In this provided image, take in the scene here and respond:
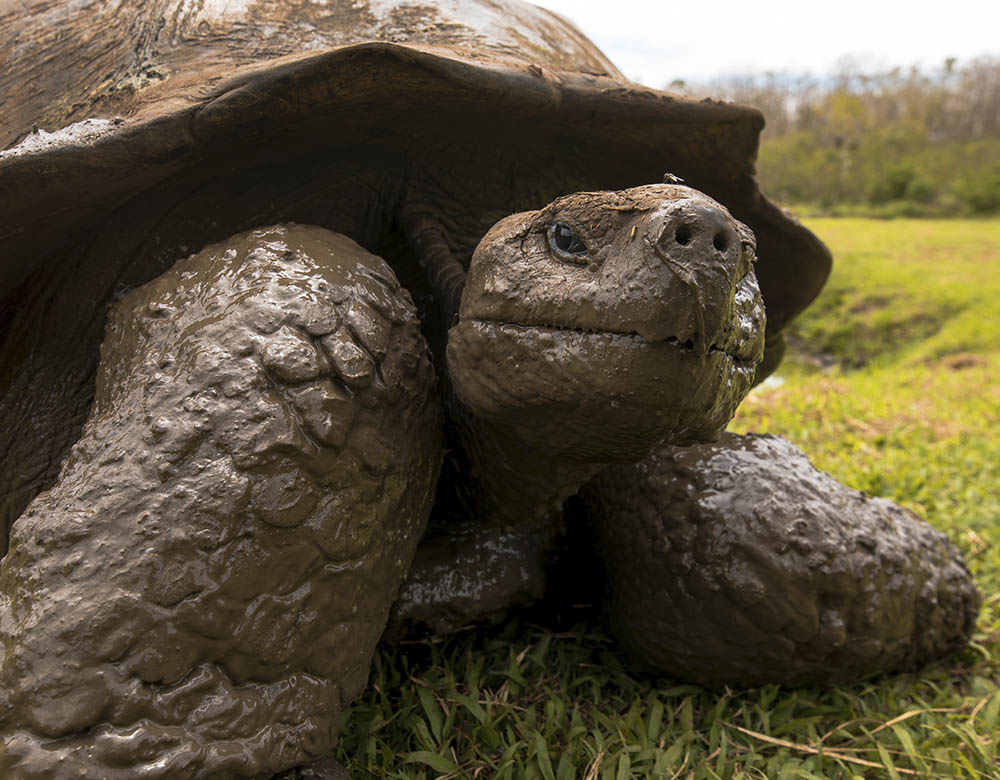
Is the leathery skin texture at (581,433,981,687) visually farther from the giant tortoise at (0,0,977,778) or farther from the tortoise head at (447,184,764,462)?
the tortoise head at (447,184,764,462)

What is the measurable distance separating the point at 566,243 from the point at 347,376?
32cm

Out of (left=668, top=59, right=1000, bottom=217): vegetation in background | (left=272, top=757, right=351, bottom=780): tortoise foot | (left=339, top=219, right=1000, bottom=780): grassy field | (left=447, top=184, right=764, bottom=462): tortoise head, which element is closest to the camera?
(left=447, top=184, right=764, bottom=462): tortoise head

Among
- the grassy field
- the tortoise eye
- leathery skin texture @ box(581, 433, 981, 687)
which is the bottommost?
the grassy field

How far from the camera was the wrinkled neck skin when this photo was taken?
1.15 meters

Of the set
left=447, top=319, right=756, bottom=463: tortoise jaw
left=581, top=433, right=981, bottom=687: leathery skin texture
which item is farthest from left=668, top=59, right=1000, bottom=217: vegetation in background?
left=447, top=319, right=756, bottom=463: tortoise jaw

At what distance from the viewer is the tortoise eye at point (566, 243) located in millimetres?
888

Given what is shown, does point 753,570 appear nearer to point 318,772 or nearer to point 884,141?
point 318,772

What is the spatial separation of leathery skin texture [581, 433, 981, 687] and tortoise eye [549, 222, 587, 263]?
2.40 feet

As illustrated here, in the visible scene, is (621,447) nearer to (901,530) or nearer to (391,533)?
(391,533)

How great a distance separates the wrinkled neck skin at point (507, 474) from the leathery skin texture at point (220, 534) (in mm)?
146

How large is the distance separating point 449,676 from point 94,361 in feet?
2.81

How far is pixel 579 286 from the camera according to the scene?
857 mm

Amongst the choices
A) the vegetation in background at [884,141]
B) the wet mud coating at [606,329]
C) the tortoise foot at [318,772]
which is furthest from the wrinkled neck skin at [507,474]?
the vegetation in background at [884,141]

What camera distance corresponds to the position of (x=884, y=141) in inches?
813
